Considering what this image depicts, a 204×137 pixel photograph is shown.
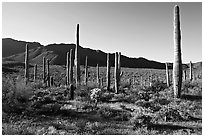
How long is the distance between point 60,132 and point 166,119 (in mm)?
4756

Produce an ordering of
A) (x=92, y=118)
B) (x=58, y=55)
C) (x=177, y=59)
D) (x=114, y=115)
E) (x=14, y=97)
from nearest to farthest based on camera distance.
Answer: (x=92, y=118) → (x=114, y=115) → (x=14, y=97) → (x=177, y=59) → (x=58, y=55)

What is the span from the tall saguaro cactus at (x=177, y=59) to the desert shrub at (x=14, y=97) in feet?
28.2

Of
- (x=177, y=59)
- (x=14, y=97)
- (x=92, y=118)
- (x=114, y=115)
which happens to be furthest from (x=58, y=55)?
(x=92, y=118)

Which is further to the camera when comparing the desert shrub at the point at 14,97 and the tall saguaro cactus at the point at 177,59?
the tall saguaro cactus at the point at 177,59

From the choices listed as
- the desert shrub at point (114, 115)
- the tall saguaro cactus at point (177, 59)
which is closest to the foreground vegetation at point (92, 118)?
the desert shrub at point (114, 115)

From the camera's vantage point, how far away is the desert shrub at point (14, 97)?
11661 mm

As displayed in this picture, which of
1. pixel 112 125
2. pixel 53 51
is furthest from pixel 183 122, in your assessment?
pixel 53 51

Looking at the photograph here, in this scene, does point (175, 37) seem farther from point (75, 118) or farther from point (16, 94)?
point (16, 94)

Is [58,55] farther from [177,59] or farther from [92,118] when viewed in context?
[92,118]

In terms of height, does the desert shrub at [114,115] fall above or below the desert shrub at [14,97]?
below

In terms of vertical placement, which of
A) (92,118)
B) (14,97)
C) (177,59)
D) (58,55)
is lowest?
(92,118)

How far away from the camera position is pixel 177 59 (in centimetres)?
1581

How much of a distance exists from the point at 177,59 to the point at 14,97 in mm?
9598

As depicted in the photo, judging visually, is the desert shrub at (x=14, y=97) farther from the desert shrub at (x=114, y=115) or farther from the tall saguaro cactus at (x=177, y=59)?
the tall saguaro cactus at (x=177, y=59)
